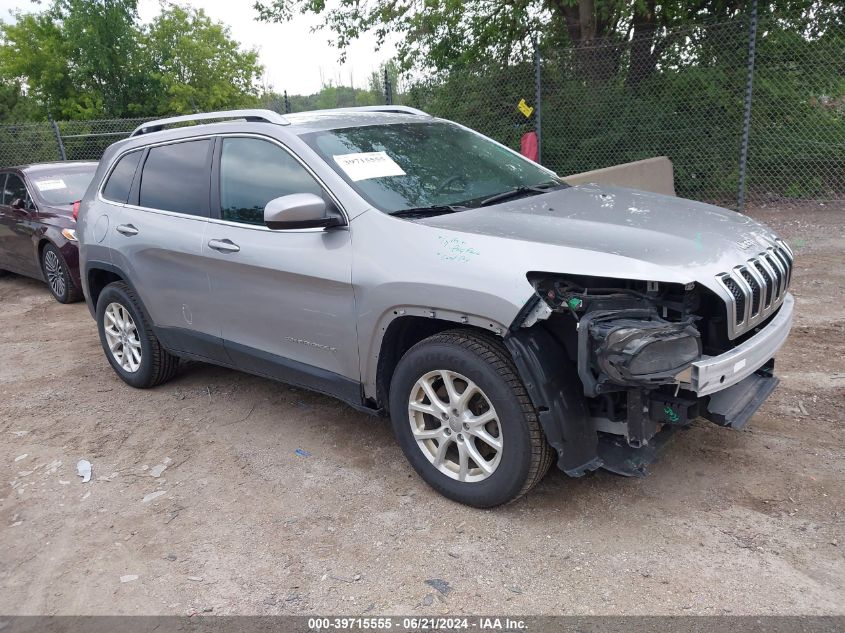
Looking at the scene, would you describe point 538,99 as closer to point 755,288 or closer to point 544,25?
point 544,25

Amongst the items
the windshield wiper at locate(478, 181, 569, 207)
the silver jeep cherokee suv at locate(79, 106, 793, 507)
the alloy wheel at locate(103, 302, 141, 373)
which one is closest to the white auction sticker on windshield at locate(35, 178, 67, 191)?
the alloy wheel at locate(103, 302, 141, 373)

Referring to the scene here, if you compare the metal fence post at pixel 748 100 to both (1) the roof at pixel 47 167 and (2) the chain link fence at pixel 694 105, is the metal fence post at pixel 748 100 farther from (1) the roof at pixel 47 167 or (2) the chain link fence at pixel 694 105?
(1) the roof at pixel 47 167

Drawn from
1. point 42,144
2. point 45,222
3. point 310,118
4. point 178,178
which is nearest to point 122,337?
point 178,178

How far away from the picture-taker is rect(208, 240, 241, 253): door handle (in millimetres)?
4078

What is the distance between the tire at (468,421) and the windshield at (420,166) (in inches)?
33.1

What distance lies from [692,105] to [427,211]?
7.80m

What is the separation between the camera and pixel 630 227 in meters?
3.23

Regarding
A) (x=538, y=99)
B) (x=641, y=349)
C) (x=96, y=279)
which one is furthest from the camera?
(x=538, y=99)

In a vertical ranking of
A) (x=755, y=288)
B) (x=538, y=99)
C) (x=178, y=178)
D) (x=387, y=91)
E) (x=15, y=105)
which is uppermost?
(x=15, y=105)

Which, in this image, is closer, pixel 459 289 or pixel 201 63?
pixel 459 289

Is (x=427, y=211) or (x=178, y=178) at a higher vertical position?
(x=178, y=178)

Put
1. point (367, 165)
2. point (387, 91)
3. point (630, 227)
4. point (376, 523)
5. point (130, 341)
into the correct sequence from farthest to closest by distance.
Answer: point (387, 91), point (130, 341), point (367, 165), point (376, 523), point (630, 227)

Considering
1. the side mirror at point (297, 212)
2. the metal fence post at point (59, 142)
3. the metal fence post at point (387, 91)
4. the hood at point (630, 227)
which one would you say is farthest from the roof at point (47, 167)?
the hood at point (630, 227)

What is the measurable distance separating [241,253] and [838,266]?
6102 millimetres
